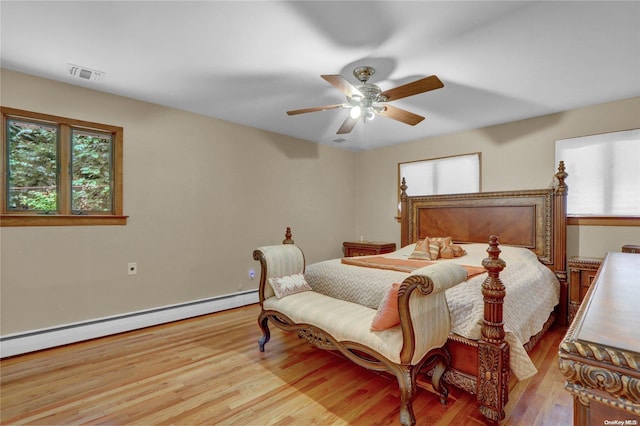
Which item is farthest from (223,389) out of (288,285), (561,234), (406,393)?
(561,234)

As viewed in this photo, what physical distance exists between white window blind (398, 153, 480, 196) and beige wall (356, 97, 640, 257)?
101 millimetres

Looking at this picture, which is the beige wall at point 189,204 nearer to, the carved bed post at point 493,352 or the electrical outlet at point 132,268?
the electrical outlet at point 132,268

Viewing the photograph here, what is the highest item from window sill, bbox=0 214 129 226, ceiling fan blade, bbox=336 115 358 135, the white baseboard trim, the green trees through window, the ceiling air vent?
the ceiling air vent

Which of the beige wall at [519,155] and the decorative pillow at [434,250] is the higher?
the beige wall at [519,155]

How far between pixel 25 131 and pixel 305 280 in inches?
119

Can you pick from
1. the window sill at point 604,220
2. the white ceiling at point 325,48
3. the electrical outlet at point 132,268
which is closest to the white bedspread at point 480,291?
the window sill at point 604,220

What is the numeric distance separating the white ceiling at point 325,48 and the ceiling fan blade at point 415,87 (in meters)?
0.29

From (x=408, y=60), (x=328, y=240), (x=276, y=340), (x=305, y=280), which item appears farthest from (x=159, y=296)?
(x=408, y=60)

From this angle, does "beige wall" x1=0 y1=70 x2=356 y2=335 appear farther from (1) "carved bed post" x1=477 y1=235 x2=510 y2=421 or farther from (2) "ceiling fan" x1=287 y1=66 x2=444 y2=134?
(1) "carved bed post" x1=477 y1=235 x2=510 y2=421

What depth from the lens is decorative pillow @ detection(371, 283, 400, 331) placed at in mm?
1878

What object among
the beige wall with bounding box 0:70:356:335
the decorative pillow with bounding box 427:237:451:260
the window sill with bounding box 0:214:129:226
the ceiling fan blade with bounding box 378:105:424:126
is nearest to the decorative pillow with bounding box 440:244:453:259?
the decorative pillow with bounding box 427:237:451:260

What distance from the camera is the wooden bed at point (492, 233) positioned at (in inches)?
70.6

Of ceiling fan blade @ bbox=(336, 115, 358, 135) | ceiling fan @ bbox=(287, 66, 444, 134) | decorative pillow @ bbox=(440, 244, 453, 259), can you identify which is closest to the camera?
ceiling fan @ bbox=(287, 66, 444, 134)

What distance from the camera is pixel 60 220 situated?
2.92 m
